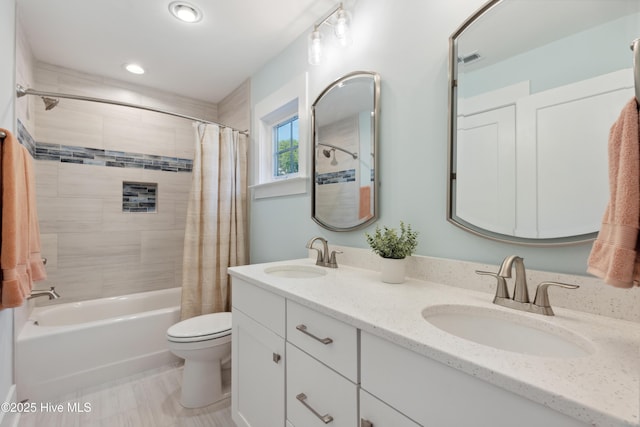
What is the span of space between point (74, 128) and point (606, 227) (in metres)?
3.39

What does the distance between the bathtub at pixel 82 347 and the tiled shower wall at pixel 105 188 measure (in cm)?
19

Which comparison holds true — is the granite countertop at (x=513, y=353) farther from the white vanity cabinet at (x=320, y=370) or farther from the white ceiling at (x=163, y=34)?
the white ceiling at (x=163, y=34)

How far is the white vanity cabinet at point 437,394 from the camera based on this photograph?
1.58 feet

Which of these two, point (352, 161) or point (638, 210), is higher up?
point (352, 161)

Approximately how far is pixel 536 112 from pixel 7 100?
2441mm

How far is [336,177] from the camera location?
1663mm

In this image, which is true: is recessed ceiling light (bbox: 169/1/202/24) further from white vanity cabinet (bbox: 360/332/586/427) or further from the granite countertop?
white vanity cabinet (bbox: 360/332/586/427)

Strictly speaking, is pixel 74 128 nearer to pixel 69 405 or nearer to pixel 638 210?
pixel 69 405

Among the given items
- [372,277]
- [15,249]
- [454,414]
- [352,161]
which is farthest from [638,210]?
[15,249]

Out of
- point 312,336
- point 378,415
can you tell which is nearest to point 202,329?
point 312,336

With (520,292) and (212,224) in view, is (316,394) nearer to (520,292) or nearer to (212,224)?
(520,292)

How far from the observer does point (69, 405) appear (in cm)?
173

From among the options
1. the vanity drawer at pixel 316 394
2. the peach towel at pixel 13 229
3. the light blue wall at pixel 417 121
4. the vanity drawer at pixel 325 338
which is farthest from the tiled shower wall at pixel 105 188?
the vanity drawer at pixel 316 394

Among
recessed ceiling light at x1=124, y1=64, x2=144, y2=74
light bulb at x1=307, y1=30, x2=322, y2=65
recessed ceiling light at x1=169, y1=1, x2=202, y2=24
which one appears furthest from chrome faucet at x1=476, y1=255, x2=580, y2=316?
recessed ceiling light at x1=124, y1=64, x2=144, y2=74
